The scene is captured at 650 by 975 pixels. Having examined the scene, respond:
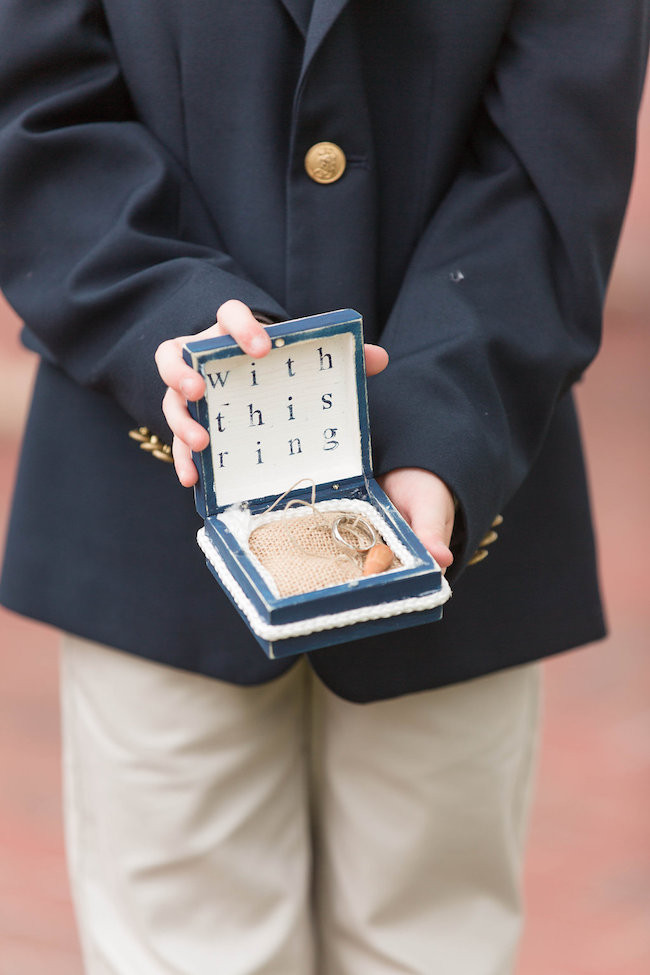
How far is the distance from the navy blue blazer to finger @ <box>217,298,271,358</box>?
0.25 ft

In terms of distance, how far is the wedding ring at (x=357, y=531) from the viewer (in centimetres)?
84

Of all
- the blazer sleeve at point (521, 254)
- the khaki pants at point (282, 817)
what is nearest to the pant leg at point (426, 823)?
the khaki pants at point (282, 817)

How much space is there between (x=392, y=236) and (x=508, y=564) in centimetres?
30

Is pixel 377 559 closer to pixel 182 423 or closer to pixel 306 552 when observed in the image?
pixel 306 552

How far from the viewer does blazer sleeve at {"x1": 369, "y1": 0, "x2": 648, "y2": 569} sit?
0.92 meters

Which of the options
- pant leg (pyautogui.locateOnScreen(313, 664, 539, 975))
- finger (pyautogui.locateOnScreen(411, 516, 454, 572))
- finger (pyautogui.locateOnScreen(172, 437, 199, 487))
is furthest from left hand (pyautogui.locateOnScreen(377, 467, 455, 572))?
pant leg (pyautogui.locateOnScreen(313, 664, 539, 975))

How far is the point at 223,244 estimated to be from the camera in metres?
1.02

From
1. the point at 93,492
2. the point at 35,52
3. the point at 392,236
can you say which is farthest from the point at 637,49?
the point at 93,492

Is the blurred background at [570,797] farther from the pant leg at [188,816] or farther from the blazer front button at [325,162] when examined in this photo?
the blazer front button at [325,162]

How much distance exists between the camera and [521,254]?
3.22 feet

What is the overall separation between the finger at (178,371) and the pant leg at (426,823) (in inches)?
15.8

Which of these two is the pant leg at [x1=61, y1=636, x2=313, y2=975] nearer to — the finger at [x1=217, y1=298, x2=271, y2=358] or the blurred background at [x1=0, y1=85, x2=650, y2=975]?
the finger at [x1=217, y1=298, x2=271, y2=358]

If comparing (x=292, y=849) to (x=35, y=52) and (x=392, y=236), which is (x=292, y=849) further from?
(x=35, y=52)

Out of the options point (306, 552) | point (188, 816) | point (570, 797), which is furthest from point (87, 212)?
point (570, 797)
